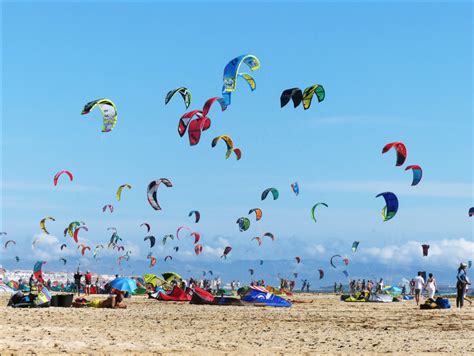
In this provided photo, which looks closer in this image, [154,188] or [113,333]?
[113,333]

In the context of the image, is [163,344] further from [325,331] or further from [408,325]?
[408,325]

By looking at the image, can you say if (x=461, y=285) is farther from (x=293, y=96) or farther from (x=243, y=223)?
(x=243, y=223)

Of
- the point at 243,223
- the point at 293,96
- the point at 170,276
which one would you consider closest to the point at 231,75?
the point at 293,96

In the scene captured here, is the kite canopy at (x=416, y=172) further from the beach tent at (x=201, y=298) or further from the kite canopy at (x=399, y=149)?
the beach tent at (x=201, y=298)

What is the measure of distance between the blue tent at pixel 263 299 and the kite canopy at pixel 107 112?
6529 millimetres

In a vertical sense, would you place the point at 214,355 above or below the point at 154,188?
below

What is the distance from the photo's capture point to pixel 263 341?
603 inches

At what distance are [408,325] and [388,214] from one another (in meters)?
10.2

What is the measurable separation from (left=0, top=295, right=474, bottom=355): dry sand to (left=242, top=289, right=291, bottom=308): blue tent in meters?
2.26

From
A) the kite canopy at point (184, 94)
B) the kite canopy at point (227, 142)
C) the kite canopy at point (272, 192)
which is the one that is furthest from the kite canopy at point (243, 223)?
the kite canopy at point (184, 94)

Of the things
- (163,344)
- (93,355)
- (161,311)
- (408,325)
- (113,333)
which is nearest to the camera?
(93,355)

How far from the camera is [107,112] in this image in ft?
90.5

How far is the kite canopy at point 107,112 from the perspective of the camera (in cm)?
2678

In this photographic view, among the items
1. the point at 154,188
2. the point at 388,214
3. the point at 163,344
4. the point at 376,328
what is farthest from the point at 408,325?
the point at 154,188
